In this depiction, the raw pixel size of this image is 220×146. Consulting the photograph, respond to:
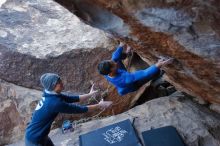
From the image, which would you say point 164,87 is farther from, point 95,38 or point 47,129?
point 47,129

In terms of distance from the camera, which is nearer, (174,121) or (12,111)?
(174,121)

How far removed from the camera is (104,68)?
5.09 meters

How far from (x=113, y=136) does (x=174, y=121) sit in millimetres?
1116

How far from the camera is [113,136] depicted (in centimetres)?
605

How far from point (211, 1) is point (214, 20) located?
28 cm

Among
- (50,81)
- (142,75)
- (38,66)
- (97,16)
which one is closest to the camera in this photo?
(97,16)

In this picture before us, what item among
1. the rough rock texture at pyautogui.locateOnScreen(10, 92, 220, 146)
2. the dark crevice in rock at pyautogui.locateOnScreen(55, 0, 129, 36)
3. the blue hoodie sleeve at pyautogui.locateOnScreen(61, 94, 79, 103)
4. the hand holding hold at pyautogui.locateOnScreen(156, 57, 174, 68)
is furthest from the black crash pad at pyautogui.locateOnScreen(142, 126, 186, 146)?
the dark crevice in rock at pyautogui.locateOnScreen(55, 0, 129, 36)

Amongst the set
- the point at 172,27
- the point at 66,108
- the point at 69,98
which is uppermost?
the point at 172,27

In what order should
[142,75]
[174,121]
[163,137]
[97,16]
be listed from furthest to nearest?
1. [174,121]
2. [163,137]
3. [142,75]
4. [97,16]

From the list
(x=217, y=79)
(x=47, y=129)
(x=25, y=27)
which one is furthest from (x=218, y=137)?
(x=25, y=27)

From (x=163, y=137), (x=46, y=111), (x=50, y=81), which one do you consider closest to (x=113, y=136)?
(x=163, y=137)

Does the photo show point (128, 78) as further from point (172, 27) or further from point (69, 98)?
point (172, 27)

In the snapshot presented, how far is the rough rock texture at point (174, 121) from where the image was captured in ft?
19.1

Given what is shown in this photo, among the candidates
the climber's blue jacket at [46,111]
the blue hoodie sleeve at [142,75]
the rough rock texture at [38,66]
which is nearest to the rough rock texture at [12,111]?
the rough rock texture at [38,66]
